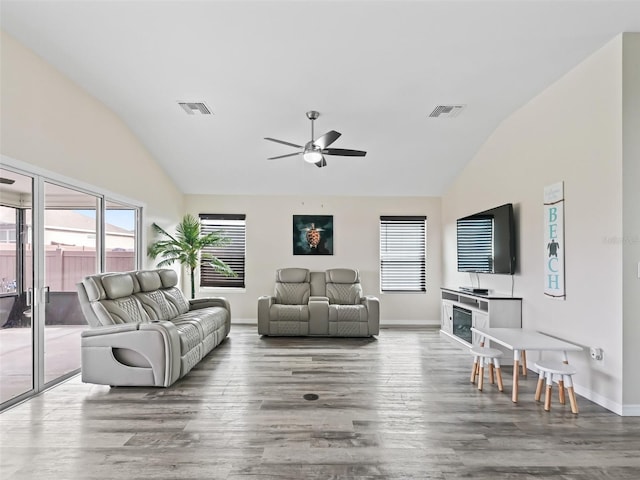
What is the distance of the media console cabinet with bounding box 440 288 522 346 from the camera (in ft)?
14.6

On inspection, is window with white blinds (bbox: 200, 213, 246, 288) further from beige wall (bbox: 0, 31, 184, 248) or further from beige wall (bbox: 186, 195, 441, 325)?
beige wall (bbox: 0, 31, 184, 248)

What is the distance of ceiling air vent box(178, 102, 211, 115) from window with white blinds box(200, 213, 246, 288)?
8.78 feet

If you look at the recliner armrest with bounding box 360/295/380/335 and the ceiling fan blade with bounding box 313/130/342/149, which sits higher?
the ceiling fan blade with bounding box 313/130/342/149

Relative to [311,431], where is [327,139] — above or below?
above

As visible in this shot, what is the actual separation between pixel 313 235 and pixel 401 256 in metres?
1.76

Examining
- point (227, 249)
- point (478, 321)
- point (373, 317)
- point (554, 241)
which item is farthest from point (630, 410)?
point (227, 249)

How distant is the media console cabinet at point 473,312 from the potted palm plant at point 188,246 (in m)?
3.83

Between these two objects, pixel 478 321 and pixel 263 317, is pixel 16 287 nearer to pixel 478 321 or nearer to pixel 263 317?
pixel 263 317

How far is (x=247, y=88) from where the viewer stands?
4051 mm

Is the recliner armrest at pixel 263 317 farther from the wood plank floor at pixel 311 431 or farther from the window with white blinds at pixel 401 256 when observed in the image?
the window with white blinds at pixel 401 256

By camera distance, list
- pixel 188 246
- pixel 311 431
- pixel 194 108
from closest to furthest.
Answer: pixel 311 431, pixel 194 108, pixel 188 246

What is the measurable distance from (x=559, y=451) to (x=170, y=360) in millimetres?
3277

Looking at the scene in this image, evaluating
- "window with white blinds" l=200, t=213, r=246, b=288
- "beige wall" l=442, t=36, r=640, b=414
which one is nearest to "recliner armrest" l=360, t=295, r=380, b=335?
"beige wall" l=442, t=36, r=640, b=414

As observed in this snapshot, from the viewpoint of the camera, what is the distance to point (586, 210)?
335cm
